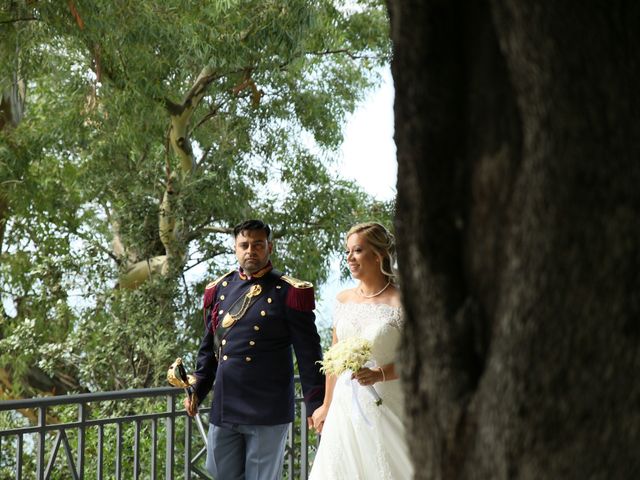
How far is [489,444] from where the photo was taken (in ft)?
5.26

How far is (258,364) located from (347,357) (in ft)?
1.61

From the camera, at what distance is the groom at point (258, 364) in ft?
16.2

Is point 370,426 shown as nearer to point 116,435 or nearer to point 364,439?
point 364,439

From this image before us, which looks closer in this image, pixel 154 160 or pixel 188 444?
pixel 188 444

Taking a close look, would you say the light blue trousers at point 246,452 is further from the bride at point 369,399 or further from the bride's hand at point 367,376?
the bride's hand at point 367,376

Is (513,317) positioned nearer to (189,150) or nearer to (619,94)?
(619,94)

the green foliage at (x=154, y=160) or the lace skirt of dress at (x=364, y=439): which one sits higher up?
the green foliage at (x=154, y=160)

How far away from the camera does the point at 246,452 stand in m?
5.02

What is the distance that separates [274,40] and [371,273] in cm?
674

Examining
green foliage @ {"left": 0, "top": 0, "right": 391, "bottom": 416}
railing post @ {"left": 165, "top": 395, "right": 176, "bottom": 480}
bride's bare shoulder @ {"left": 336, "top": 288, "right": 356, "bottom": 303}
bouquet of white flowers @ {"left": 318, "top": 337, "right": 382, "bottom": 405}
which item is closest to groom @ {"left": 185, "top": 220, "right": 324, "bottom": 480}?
bouquet of white flowers @ {"left": 318, "top": 337, "right": 382, "bottom": 405}

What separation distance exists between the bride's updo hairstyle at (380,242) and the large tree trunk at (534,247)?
11.1 ft

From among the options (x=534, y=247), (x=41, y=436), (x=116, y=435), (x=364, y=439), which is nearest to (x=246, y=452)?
(x=364, y=439)

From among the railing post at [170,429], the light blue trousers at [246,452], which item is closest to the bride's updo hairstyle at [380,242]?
the light blue trousers at [246,452]

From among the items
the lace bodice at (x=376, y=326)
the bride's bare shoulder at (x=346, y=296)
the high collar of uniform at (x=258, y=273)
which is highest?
the high collar of uniform at (x=258, y=273)
